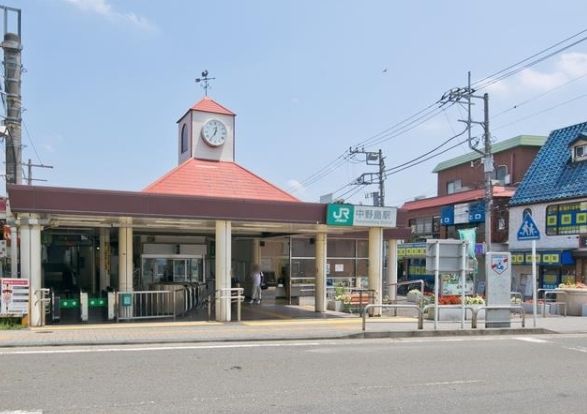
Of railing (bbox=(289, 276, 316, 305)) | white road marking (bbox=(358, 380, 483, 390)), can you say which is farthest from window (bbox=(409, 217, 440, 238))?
white road marking (bbox=(358, 380, 483, 390))

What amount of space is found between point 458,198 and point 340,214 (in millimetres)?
24565

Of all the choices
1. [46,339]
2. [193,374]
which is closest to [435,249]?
[193,374]

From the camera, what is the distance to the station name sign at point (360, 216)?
58.6ft

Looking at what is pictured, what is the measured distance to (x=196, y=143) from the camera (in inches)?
1021

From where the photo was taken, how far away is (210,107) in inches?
1047

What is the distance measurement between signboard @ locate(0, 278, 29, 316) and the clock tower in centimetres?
1225

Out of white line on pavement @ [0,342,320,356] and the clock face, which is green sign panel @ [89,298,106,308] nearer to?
white line on pavement @ [0,342,320,356]

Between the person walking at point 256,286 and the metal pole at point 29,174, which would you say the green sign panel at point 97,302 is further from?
the metal pole at point 29,174

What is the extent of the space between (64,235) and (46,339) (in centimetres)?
1294

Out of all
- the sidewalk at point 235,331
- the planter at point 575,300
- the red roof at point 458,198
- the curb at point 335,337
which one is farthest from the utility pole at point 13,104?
the red roof at point 458,198

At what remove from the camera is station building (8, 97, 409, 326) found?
15023 mm

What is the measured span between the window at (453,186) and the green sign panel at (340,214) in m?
30.0

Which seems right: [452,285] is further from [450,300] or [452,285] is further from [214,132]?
[214,132]

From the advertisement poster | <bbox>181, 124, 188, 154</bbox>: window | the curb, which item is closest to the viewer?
the curb
